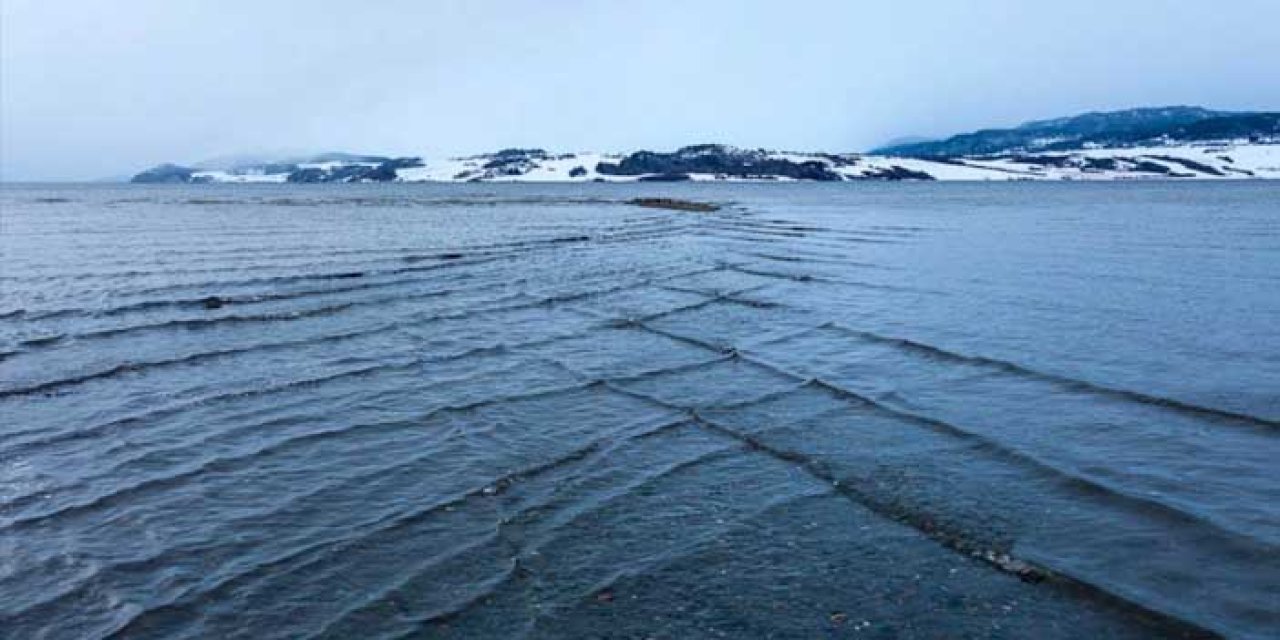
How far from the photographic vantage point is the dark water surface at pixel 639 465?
30.7ft

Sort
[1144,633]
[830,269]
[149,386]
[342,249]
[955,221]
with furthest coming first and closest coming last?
[955,221]
[342,249]
[830,269]
[149,386]
[1144,633]

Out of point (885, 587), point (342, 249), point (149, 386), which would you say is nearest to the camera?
point (885, 587)

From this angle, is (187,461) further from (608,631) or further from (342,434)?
(608,631)

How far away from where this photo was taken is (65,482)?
13023 mm

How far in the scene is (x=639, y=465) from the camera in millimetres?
13875

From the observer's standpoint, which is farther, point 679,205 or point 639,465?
point 679,205

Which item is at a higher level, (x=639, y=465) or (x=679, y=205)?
(x=679, y=205)

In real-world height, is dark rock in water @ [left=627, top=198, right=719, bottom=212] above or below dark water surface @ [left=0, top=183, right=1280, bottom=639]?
above

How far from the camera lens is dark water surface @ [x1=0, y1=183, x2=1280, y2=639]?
9344 mm

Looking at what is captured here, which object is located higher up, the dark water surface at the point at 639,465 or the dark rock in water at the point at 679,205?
the dark rock in water at the point at 679,205

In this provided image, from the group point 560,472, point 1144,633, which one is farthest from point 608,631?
point 1144,633

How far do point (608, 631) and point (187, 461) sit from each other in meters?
9.09

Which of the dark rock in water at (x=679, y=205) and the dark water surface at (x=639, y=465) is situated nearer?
the dark water surface at (x=639, y=465)

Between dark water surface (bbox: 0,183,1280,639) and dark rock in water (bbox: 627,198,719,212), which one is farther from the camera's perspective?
dark rock in water (bbox: 627,198,719,212)
